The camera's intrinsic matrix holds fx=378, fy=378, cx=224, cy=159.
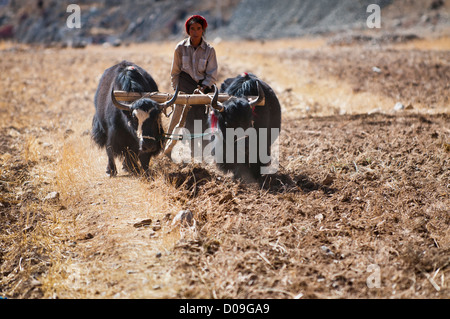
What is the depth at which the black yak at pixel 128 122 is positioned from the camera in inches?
187

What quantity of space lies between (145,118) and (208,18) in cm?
4502

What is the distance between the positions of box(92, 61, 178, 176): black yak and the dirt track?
334mm

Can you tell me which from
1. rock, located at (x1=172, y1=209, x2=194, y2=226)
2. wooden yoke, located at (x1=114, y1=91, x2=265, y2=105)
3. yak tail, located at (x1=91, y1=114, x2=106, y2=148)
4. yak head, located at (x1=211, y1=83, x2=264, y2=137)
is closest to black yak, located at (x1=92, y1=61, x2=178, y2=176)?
yak tail, located at (x1=91, y1=114, x2=106, y2=148)

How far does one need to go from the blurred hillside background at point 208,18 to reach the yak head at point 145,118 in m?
27.1

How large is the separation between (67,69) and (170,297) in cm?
1512

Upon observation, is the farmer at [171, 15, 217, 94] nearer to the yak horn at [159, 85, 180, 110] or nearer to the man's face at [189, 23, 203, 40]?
the man's face at [189, 23, 203, 40]

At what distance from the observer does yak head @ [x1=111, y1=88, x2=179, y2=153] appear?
471 centimetres

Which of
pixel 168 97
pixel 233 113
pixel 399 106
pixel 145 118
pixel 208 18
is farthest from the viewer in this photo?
pixel 208 18

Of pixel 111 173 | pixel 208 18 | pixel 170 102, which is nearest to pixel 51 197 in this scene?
pixel 111 173

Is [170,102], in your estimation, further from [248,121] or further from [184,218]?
[184,218]

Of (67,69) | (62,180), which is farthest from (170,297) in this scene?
(67,69)

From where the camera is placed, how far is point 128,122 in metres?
5.00

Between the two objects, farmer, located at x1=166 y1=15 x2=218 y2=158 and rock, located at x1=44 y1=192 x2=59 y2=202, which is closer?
rock, located at x1=44 y1=192 x2=59 y2=202

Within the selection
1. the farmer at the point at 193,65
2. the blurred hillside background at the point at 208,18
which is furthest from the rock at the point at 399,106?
the blurred hillside background at the point at 208,18
